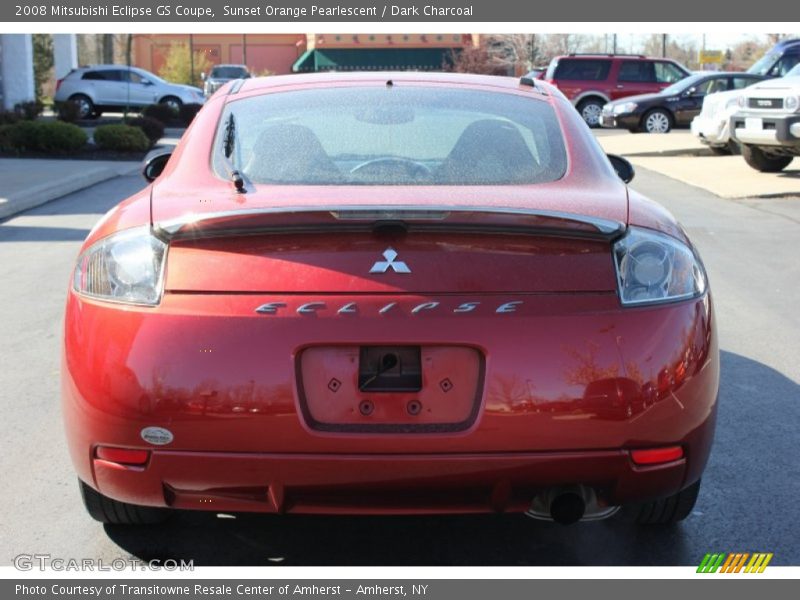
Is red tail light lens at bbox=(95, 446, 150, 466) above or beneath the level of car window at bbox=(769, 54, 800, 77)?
above

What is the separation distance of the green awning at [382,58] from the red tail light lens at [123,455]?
2292 inches

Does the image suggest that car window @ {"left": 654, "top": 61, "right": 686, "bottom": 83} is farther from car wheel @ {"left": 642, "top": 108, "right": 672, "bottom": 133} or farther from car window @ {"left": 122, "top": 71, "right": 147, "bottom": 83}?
car window @ {"left": 122, "top": 71, "right": 147, "bottom": 83}

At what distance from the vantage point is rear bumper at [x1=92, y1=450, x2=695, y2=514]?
9.78 feet

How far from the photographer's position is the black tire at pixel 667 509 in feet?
11.7

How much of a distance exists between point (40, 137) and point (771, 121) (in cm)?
1353

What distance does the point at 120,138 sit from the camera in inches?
889

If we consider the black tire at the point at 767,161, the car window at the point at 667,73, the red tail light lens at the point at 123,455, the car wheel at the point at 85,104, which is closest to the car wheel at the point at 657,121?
A: the car window at the point at 667,73

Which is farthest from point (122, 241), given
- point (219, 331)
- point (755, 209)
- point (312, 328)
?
point (755, 209)

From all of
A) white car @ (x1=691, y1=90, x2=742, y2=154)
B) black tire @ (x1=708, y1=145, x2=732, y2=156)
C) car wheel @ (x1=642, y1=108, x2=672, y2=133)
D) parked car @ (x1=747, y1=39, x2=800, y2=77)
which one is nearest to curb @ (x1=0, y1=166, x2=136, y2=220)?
white car @ (x1=691, y1=90, x2=742, y2=154)

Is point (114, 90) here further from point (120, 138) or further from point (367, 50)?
point (367, 50)

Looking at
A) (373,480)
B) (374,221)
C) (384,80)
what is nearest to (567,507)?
(373,480)

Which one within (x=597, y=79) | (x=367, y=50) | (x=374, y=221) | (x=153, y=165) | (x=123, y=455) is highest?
(x=374, y=221)
